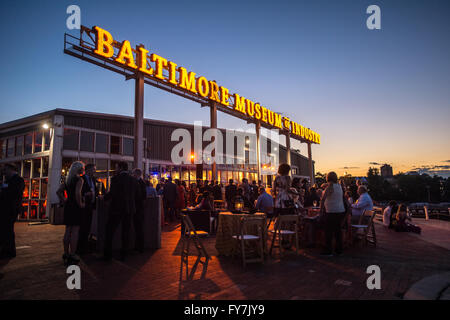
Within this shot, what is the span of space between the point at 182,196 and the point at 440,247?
8.48m

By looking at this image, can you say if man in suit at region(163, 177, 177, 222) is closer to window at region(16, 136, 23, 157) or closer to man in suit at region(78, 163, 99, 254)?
man in suit at region(78, 163, 99, 254)

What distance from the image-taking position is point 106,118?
16188 mm

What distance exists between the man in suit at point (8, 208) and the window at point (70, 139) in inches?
357

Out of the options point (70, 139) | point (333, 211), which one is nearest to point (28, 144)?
point (70, 139)

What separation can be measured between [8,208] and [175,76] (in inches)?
411

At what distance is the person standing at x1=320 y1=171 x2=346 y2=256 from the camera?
522 cm

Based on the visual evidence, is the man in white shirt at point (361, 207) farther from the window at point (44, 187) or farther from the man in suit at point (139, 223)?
the window at point (44, 187)

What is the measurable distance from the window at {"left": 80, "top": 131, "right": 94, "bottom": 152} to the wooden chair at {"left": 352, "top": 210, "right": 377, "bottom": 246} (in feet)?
44.2

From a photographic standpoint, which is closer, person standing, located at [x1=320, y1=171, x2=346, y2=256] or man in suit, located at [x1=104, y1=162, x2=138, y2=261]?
man in suit, located at [x1=104, y1=162, x2=138, y2=261]

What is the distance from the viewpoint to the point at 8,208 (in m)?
5.36

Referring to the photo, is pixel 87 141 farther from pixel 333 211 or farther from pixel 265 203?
pixel 333 211

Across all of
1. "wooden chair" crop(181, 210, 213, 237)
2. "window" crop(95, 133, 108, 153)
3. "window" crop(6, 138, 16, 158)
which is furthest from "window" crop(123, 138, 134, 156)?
"wooden chair" crop(181, 210, 213, 237)

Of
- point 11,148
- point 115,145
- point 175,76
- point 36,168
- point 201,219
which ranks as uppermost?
point 175,76
